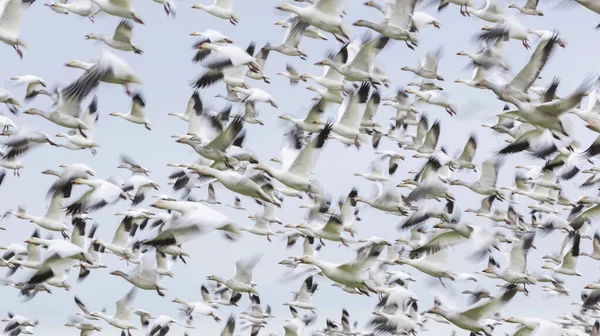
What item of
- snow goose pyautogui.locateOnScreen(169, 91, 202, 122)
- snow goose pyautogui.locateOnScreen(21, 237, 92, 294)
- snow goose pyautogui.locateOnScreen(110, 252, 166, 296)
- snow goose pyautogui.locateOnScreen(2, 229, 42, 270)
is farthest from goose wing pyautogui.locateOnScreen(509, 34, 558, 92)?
snow goose pyautogui.locateOnScreen(2, 229, 42, 270)

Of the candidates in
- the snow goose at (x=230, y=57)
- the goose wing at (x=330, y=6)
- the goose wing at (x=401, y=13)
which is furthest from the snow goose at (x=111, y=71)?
the goose wing at (x=401, y=13)

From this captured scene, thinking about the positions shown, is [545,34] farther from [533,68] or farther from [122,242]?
[122,242]

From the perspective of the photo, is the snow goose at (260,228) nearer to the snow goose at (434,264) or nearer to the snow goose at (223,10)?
the snow goose at (223,10)

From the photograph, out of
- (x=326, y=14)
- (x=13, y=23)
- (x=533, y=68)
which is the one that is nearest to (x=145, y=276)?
(x=13, y=23)

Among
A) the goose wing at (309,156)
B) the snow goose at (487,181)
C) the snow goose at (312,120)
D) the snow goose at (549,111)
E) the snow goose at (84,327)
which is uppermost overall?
the snow goose at (549,111)

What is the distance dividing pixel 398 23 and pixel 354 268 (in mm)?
3824

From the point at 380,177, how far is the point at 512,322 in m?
6.58

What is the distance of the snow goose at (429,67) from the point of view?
77.0 feet

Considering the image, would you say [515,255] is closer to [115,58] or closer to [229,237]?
[229,237]

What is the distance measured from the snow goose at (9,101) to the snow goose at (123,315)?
3.90m

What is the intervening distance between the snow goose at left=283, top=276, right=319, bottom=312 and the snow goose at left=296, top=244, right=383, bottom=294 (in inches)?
223

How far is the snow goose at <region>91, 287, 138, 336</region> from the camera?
2331cm

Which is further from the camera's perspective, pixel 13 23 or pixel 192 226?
pixel 13 23

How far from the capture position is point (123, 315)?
23484 mm
